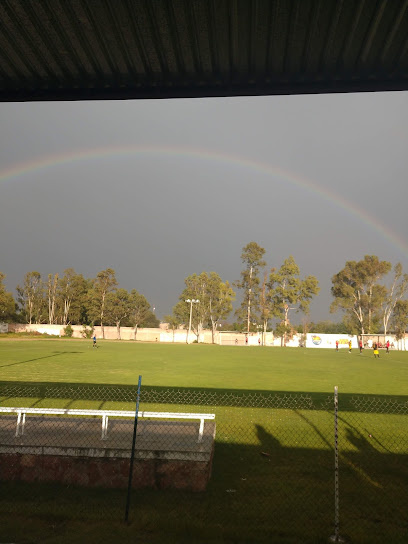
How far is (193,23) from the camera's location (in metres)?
3.50

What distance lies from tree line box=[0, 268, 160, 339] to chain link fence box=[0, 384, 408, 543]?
84776 mm

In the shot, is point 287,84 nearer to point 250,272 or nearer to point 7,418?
point 7,418

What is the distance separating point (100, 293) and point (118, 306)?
4.68 meters

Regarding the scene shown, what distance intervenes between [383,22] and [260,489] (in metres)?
5.71

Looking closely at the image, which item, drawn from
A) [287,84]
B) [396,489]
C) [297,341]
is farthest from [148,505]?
[297,341]

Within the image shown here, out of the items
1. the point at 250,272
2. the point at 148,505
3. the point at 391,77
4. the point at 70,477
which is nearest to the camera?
the point at 391,77

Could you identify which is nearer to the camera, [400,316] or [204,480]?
[204,480]

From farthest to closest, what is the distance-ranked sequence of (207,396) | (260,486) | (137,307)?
(137,307), (207,396), (260,486)

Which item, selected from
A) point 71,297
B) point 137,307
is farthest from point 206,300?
point 71,297

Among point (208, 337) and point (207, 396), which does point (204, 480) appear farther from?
point (208, 337)

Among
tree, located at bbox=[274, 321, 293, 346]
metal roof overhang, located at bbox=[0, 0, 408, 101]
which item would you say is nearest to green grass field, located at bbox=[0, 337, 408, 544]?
metal roof overhang, located at bbox=[0, 0, 408, 101]

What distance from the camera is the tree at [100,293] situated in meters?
91.3

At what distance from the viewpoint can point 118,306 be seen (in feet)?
302

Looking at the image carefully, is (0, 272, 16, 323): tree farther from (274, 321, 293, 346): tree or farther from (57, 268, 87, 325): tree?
(274, 321, 293, 346): tree
